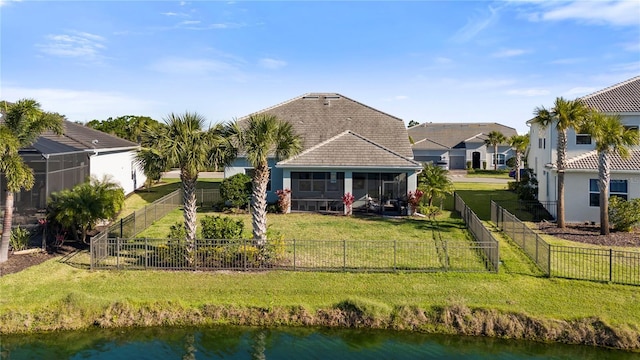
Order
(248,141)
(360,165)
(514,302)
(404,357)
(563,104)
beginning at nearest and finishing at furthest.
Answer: (404,357), (514,302), (248,141), (563,104), (360,165)

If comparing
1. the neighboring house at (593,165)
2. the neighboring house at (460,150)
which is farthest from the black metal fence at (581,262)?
the neighboring house at (460,150)

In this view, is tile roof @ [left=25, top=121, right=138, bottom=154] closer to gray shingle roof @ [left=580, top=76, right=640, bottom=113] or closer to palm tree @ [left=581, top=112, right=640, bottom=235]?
palm tree @ [left=581, top=112, right=640, bottom=235]

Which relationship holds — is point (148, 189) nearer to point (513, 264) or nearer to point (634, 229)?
point (513, 264)

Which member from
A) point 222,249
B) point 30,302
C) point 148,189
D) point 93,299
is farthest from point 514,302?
point 148,189

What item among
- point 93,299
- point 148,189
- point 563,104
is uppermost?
point 563,104

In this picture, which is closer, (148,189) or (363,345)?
(363,345)

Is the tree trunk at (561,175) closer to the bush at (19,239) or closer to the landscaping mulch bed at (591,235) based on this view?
the landscaping mulch bed at (591,235)
